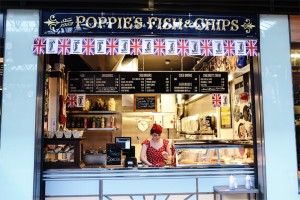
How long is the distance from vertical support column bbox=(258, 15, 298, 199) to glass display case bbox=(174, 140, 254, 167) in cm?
43

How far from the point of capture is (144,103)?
348 inches

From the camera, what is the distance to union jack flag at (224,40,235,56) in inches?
187

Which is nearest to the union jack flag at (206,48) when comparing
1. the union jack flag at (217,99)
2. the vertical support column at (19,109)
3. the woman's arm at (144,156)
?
the woman's arm at (144,156)

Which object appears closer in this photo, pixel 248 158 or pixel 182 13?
pixel 182 13

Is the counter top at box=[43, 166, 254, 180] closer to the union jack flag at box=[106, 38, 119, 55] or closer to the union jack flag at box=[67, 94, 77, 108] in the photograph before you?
the union jack flag at box=[106, 38, 119, 55]

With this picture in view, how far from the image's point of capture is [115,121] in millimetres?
8828

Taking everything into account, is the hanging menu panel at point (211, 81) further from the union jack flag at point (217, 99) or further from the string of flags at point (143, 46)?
the string of flags at point (143, 46)

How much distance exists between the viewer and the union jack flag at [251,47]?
15.8 feet

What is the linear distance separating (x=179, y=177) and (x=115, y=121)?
165 inches

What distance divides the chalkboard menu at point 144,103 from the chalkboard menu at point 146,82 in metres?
1.74

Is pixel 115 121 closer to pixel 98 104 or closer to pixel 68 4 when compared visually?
pixel 98 104

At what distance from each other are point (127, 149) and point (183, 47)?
87.1 inches

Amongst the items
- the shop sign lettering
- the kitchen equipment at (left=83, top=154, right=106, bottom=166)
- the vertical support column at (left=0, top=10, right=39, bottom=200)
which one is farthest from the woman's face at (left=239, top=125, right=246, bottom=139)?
the vertical support column at (left=0, top=10, right=39, bottom=200)

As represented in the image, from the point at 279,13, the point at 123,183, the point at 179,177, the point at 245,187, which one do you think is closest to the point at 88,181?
the point at 123,183
